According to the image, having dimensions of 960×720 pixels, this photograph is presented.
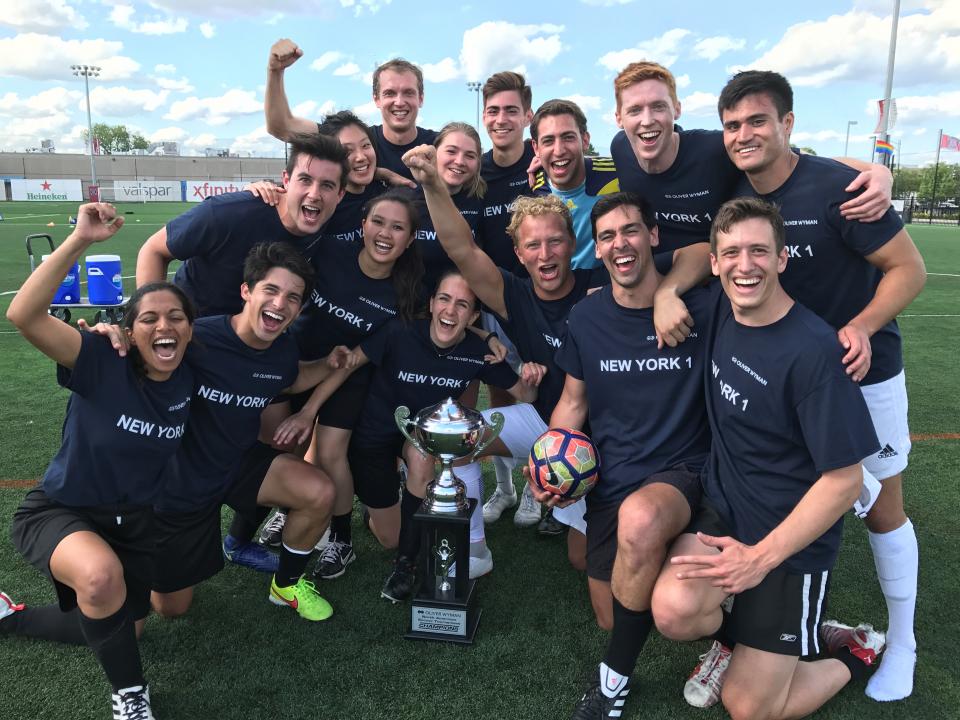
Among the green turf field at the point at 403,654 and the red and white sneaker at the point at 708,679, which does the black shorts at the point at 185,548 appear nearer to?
the green turf field at the point at 403,654

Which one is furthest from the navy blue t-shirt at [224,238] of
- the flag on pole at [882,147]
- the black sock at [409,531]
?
the flag on pole at [882,147]

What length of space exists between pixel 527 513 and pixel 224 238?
2.33 metres

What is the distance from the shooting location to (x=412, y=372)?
3.76m

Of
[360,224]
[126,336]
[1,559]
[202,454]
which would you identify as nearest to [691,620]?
[202,454]

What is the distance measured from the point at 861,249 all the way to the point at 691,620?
160 cm

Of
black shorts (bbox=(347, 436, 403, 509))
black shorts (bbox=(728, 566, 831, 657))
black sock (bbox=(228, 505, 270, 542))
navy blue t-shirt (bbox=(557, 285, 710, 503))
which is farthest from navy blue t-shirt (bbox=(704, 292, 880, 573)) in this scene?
black sock (bbox=(228, 505, 270, 542))

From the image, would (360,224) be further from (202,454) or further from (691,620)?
(691,620)

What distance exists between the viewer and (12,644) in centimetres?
300

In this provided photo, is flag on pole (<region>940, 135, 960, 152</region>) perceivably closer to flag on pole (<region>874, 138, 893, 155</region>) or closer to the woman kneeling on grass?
flag on pole (<region>874, 138, 893, 155</region>)

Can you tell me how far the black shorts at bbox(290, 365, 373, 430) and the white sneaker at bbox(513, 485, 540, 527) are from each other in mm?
1186

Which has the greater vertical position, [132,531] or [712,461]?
[712,461]

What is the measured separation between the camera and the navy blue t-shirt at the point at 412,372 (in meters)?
3.75

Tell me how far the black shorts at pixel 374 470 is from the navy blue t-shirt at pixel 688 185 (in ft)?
5.97

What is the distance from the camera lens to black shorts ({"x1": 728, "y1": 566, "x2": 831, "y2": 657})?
258 cm
